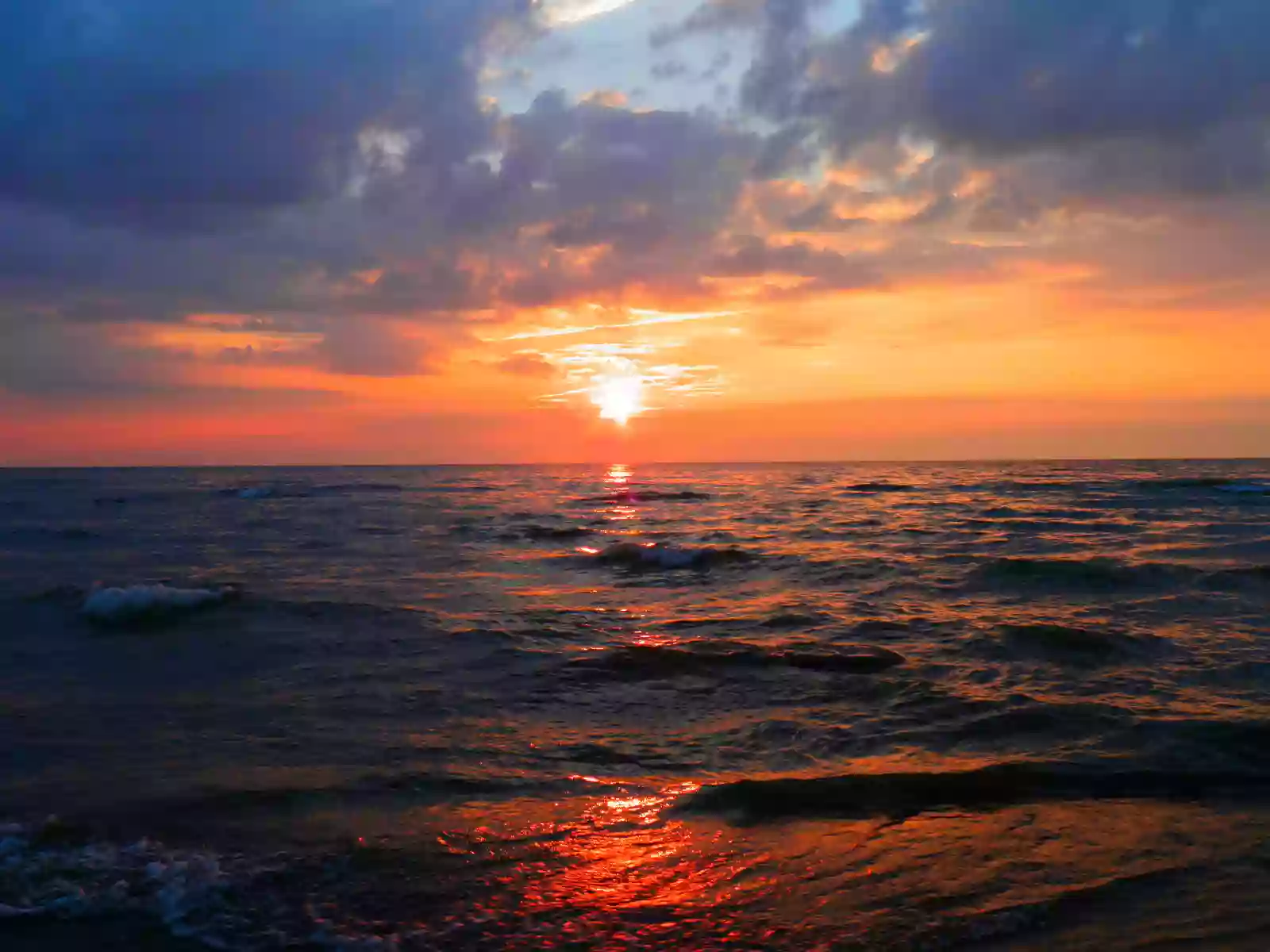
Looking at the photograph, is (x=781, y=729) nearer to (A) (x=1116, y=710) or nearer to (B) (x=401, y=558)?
(A) (x=1116, y=710)

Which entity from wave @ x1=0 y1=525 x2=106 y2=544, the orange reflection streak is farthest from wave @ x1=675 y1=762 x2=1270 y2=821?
wave @ x1=0 y1=525 x2=106 y2=544

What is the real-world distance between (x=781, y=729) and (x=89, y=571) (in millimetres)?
20765

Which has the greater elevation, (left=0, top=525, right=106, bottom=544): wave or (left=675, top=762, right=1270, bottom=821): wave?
(left=0, top=525, right=106, bottom=544): wave

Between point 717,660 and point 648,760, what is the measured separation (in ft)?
13.4

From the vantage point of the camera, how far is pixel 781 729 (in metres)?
9.22

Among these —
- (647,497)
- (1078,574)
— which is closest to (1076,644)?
(1078,574)

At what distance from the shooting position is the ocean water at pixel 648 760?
5.48 meters

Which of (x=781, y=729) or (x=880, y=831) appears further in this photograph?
(x=781, y=729)

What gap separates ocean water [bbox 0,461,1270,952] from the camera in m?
5.48

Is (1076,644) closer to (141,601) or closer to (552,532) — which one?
(141,601)

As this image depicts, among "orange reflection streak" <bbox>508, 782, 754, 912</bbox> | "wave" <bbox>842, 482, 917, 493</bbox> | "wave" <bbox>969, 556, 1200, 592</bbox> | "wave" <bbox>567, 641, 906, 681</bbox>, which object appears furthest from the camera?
"wave" <bbox>842, 482, 917, 493</bbox>

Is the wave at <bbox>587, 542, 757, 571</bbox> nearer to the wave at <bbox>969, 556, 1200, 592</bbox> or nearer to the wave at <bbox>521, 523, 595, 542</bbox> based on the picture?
the wave at <bbox>521, 523, 595, 542</bbox>

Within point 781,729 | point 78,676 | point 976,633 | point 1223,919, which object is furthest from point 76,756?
point 976,633

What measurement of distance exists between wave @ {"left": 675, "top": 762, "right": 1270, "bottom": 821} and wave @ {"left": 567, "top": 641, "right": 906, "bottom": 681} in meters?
3.61
